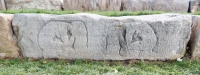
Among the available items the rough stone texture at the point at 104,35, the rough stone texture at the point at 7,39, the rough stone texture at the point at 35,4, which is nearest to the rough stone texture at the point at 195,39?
the rough stone texture at the point at 104,35

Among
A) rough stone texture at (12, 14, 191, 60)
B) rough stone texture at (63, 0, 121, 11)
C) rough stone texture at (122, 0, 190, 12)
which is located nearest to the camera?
rough stone texture at (12, 14, 191, 60)

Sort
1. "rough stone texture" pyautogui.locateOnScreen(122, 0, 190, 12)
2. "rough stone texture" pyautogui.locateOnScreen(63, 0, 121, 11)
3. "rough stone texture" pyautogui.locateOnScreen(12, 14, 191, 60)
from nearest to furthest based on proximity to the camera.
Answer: "rough stone texture" pyautogui.locateOnScreen(12, 14, 191, 60), "rough stone texture" pyautogui.locateOnScreen(63, 0, 121, 11), "rough stone texture" pyautogui.locateOnScreen(122, 0, 190, 12)

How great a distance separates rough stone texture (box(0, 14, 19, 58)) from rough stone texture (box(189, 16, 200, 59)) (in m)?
2.22

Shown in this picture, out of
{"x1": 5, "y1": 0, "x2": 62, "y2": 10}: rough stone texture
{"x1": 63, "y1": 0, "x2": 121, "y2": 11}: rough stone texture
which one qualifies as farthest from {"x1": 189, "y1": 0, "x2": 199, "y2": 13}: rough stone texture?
{"x1": 5, "y1": 0, "x2": 62, "y2": 10}: rough stone texture

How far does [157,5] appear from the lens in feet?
17.5

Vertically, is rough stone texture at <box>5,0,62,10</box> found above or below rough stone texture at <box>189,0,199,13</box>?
above

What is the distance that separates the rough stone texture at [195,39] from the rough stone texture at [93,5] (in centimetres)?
240

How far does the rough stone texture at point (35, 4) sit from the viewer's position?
5211 mm

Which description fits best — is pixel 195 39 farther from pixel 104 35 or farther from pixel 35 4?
pixel 35 4

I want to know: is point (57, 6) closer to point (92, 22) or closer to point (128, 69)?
point (92, 22)

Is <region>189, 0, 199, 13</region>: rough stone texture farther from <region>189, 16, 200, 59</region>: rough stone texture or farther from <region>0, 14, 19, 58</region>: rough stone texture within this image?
<region>0, 14, 19, 58</region>: rough stone texture

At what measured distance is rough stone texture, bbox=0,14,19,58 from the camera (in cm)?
298

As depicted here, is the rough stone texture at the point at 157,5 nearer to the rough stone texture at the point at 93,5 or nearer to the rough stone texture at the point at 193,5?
the rough stone texture at the point at 193,5

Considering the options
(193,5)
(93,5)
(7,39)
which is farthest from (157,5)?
(7,39)
